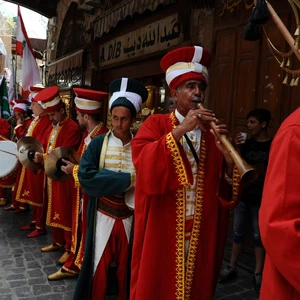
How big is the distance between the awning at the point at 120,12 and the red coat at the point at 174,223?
3.92m

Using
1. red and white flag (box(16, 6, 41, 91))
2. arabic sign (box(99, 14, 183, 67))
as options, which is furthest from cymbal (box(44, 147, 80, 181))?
Result: red and white flag (box(16, 6, 41, 91))

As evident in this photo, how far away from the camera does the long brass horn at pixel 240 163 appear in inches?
72.2

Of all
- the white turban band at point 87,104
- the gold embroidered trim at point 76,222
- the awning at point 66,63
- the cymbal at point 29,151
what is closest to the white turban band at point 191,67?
the white turban band at point 87,104

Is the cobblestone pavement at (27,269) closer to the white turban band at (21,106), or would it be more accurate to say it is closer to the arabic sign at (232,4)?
the white turban band at (21,106)

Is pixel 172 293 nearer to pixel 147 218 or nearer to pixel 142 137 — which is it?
pixel 147 218

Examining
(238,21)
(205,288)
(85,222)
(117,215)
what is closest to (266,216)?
(205,288)

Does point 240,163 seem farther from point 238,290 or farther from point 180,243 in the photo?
point 238,290

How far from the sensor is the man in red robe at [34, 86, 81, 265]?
14.5 feet

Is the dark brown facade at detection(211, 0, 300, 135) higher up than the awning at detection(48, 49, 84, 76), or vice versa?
the awning at detection(48, 49, 84, 76)

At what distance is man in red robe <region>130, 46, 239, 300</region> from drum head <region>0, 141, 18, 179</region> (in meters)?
3.79

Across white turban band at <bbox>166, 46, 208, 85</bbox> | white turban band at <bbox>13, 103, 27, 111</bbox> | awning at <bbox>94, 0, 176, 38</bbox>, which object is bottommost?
white turban band at <bbox>13, 103, 27, 111</bbox>

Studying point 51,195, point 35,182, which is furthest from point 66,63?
point 51,195

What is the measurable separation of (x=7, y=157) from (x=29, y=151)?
114cm

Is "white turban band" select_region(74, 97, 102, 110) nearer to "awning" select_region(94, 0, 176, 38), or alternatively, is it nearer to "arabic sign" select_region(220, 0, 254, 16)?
"arabic sign" select_region(220, 0, 254, 16)
